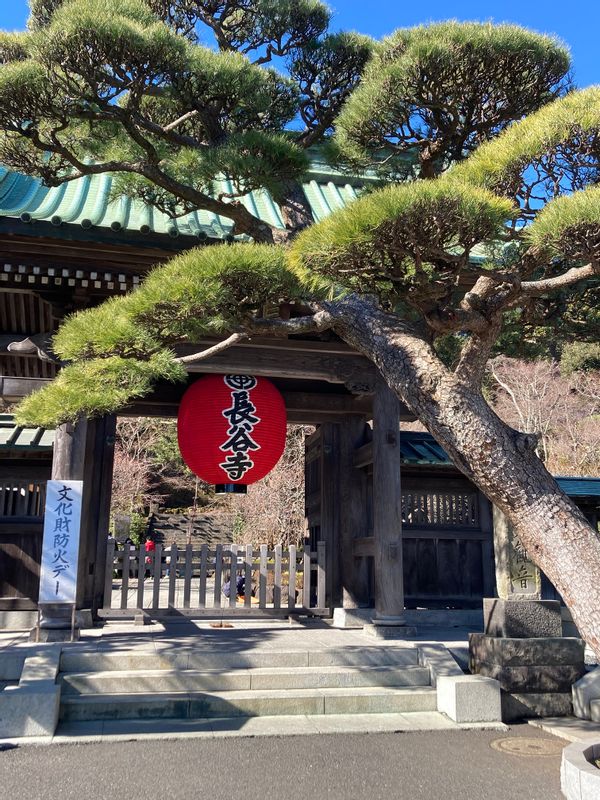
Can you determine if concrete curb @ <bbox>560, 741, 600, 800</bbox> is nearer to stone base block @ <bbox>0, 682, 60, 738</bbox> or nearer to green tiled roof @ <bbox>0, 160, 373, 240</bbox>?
stone base block @ <bbox>0, 682, 60, 738</bbox>

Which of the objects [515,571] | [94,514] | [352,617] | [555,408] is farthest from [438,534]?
[555,408]

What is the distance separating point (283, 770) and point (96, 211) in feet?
20.9

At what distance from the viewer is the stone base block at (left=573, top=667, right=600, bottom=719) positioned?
595 cm

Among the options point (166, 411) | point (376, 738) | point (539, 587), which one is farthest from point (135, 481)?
point (376, 738)

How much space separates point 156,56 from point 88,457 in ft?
17.7

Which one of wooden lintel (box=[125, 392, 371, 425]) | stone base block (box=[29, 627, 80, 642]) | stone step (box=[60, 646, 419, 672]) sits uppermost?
wooden lintel (box=[125, 392, 371, 425])

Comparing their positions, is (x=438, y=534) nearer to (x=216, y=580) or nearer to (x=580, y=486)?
(x=580, y=486)

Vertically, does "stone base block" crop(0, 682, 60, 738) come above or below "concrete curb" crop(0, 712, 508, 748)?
above

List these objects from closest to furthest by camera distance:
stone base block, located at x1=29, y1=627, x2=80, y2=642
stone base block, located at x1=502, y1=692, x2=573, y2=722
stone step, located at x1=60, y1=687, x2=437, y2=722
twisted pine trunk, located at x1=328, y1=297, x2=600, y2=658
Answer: twisted pine trunk, located at x1=328, y1=297, x2=600, y2=658
stone step, located at x1=60, y1=687, x2=437, y2=722
stone base block, located at x1=502, y1=692, x2=573, y2=722
stone base block, located at x1=29, y1=627, x2=80, y2=642

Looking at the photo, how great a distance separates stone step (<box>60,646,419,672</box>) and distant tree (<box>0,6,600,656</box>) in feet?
8.79

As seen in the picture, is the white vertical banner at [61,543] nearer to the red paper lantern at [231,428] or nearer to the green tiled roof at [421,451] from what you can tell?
the red paper lantern at [231,428]

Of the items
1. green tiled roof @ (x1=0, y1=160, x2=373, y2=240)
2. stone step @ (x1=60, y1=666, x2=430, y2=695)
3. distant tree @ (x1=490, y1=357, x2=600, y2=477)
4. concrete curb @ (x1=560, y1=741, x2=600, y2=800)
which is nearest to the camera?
concrete curb @ (x1=560, y1=741, x2=600, y2=800)

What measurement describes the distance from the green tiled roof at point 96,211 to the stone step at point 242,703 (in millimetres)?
4653

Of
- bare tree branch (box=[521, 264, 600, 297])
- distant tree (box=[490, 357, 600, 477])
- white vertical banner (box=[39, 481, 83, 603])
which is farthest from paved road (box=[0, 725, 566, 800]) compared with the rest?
distant tree (box=[490, 357, 600, 477])
